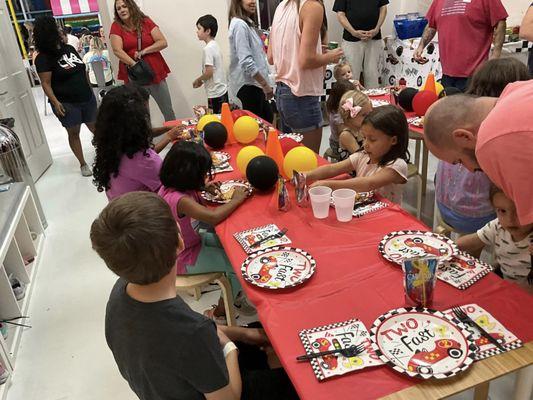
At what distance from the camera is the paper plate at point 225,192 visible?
1895mm

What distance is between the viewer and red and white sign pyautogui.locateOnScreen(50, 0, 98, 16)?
28.4 ft

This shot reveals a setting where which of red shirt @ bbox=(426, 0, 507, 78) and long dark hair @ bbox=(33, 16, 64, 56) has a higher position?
long dark hair @ bbox=(33, 16, 64, 56)

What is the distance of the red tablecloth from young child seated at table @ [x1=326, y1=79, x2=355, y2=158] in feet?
4.84

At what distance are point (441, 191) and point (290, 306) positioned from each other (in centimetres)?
119

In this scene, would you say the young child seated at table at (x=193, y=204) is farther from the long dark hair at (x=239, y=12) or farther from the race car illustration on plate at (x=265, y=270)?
A: the long dark hair at (x=239, y=12)

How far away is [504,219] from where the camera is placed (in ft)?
4.55

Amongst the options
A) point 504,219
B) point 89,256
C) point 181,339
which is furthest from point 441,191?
point 89,256

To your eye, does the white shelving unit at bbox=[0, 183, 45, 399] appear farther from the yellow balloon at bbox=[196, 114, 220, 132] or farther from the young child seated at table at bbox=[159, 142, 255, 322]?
the yellow balloon at bbox=[196, 114, 220, 132]

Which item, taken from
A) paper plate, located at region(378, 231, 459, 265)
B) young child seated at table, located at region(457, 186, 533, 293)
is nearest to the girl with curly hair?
paper plate, located at region(378, 231, 459, 265)

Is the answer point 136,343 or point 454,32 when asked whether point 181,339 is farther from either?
point 454,32

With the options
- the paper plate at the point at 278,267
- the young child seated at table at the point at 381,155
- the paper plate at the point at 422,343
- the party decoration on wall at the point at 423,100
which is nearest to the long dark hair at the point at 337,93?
the party decoration on wall at the point at 423,100

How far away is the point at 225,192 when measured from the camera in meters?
1.95

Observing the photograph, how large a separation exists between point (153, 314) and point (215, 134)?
63.6 inches

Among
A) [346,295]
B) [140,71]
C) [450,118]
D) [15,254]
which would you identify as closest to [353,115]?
[450,118]
